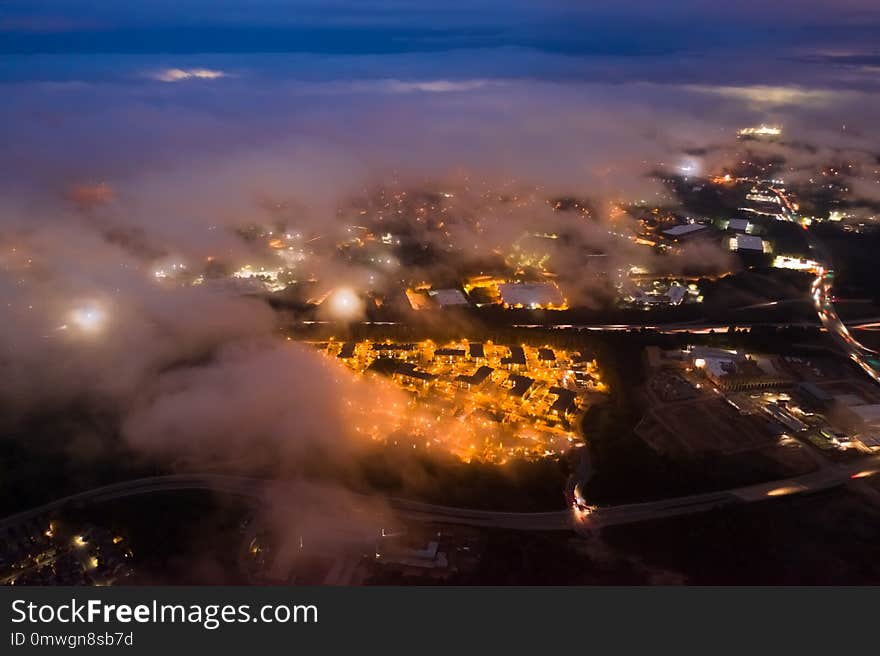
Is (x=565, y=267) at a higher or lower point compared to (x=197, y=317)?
lower

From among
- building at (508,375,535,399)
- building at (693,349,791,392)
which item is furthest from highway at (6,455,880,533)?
building at (508,375,535,399)

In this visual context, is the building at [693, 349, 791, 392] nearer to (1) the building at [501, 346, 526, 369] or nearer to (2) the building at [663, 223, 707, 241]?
(1) the building at [501, 346, 526, 369]

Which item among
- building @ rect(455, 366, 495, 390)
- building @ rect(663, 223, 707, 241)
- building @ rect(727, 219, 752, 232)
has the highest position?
building @ rect(455, 366, 495, 390)

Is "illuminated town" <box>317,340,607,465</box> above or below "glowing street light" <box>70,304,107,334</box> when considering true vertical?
below

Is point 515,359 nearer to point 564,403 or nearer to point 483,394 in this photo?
point 483,394

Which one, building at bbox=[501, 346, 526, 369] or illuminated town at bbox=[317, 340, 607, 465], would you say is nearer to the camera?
illuminated town at bbox=[317, 340, 607, 465]

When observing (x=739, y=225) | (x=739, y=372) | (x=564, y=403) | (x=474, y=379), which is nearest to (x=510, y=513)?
(x=564, y=403)

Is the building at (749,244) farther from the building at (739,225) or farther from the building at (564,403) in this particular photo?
the building at (564,403)

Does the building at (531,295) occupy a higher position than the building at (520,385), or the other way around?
the building at (520,385)

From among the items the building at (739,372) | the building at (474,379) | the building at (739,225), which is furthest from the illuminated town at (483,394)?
the building at (739,225)

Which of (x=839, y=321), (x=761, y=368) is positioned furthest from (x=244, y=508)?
(x=839, y=321)

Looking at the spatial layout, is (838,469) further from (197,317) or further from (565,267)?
(197,317)
